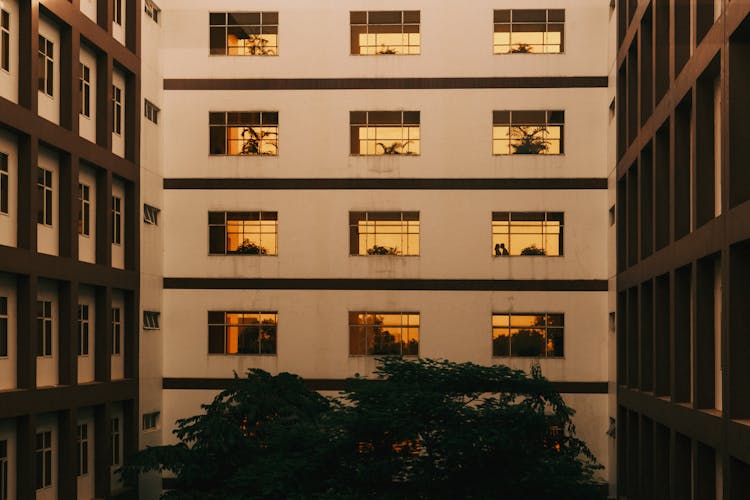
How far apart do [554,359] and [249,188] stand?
10800 millimetres

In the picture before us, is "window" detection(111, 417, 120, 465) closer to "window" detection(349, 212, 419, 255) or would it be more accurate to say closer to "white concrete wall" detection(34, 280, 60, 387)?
"white concrete wall" detection(34, 280, 60, 387)

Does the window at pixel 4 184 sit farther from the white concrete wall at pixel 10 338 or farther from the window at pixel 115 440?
the window at pixel 115 440

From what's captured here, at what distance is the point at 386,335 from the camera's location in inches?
1361

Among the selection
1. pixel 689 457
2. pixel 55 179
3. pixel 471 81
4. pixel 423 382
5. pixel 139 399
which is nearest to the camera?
pixel 689 457

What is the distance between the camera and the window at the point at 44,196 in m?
26.4

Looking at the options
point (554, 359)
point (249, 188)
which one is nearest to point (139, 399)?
point (249, 188)

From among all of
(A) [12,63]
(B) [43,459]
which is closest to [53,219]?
(A) [12,63]

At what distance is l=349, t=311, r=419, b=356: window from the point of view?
34.5 metres

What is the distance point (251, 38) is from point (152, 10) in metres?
3.13

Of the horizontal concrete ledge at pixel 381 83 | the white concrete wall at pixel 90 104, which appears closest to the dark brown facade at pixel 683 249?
the horizontal concrete ledge at pixel 381 83

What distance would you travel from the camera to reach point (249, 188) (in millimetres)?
34750

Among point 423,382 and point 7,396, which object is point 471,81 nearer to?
point 423,382

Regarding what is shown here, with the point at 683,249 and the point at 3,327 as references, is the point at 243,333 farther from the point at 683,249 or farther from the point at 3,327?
the point at 683,249

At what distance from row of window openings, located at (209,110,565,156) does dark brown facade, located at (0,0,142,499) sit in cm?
352
